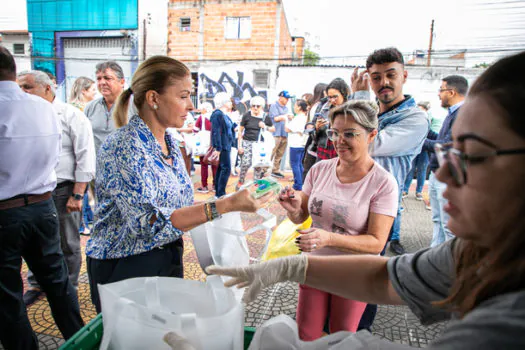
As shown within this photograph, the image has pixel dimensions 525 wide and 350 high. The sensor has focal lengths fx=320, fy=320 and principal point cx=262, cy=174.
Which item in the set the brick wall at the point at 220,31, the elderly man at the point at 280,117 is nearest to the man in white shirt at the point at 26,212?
the elderly man at the point at 280,117

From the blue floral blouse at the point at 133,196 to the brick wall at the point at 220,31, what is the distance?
1817 centimetres

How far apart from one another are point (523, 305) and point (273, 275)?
29.6 inches

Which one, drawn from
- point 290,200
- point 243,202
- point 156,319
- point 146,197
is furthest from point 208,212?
point 290,200

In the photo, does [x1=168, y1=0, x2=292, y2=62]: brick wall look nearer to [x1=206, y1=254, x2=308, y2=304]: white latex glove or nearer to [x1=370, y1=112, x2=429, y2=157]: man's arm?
[x1=370, y1=112, x2=429, y2=157]: man's arm

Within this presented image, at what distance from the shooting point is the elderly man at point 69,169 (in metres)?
2.88

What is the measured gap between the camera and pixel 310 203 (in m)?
2.05

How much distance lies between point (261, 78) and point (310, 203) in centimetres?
1421

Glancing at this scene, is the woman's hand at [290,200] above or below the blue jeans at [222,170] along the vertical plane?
above

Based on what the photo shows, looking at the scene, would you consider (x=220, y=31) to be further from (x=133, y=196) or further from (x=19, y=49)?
(x=133, y=196)

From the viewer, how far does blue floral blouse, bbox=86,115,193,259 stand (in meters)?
1.43

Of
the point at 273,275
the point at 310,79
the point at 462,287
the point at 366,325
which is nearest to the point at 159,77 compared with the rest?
the point at 273,275

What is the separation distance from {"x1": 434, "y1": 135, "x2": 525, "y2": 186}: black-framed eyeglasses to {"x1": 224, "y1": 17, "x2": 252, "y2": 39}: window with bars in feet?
64.5

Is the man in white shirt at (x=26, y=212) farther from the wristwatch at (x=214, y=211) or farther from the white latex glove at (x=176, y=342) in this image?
A: the white latex glove at (x=176, y=342)

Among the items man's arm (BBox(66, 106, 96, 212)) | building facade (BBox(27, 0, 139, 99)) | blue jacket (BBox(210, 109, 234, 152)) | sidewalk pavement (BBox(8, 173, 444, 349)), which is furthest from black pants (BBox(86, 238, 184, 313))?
building facade (BBox(27, 0, 139, 99))
